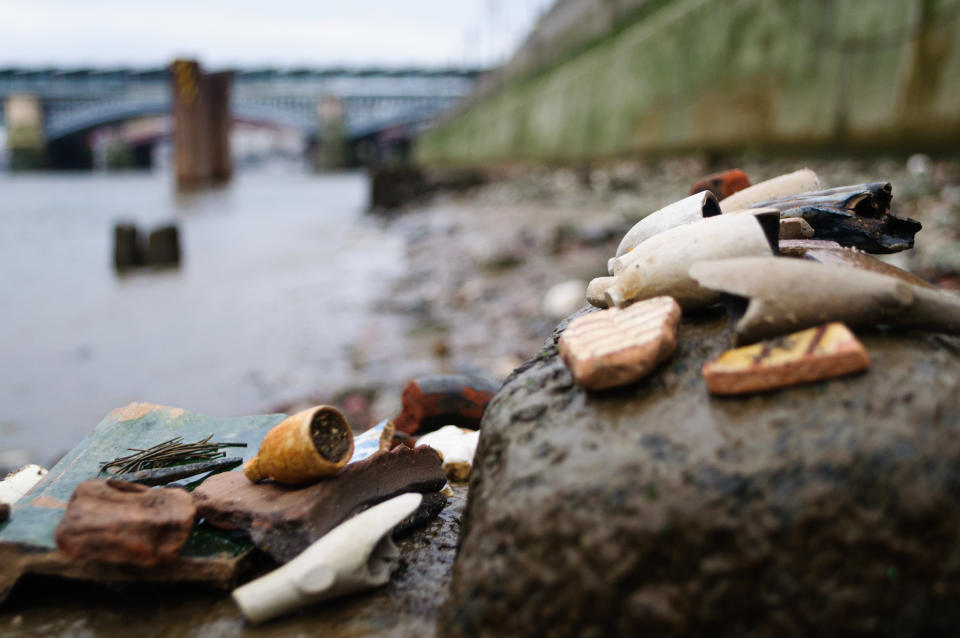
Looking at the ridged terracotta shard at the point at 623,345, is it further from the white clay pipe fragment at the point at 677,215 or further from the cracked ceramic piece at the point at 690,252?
the white clay pipe fragment at the point at 677,215

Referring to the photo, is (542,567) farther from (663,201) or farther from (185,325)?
(185,325)

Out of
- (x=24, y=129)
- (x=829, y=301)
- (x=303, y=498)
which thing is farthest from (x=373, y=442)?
(x=24, y=129)

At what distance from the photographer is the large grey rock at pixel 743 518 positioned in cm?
119

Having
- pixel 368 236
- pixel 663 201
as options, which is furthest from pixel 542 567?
pixel 368 236

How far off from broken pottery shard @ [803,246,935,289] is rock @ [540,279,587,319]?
4.03m

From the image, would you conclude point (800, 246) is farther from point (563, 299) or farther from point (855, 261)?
point (563, 299)

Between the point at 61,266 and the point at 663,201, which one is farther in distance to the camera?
the point at 61,266

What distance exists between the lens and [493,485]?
1532mm

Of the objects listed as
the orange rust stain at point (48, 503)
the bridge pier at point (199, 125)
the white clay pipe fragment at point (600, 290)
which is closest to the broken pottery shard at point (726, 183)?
the white clay pipe fragment at point (600, 290)

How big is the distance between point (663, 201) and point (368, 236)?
9640 millimetres

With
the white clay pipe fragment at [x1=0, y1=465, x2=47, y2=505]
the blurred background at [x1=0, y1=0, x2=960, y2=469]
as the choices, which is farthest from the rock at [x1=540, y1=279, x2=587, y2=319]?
the white clay pipe fragment at [x1=0, y1=465, x2=47, y2=505]

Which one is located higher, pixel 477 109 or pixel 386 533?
pixel 477 109

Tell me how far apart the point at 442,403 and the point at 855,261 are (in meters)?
1.68

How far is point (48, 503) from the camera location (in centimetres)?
187
